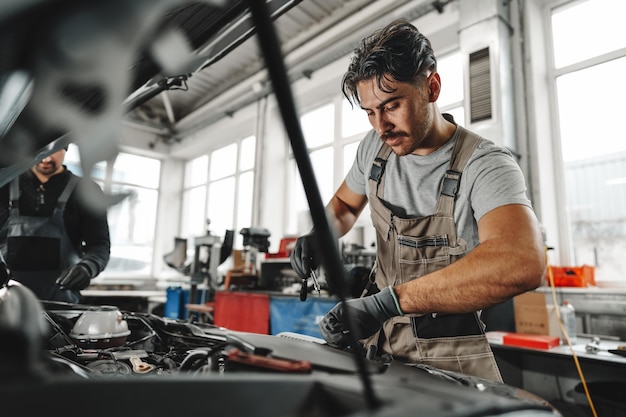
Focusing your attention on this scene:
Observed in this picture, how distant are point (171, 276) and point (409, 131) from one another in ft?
23.2

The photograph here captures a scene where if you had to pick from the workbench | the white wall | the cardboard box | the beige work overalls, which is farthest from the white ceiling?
the workbench

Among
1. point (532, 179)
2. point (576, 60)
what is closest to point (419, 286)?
point (532, 179)

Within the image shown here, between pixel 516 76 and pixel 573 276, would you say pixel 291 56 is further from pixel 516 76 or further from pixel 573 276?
pixel 573 276

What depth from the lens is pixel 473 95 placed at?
3225 mm

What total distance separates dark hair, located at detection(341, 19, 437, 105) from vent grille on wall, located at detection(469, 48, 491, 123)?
7.24 ft

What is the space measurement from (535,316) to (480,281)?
1929 mm

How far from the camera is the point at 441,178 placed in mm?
1166

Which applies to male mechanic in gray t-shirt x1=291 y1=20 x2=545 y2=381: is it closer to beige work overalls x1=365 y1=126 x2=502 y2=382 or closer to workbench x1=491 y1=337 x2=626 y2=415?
beige work overalls x1=365 y1=126 x2=502 y2=382

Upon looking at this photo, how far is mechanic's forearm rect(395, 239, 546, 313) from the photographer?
0.87 m

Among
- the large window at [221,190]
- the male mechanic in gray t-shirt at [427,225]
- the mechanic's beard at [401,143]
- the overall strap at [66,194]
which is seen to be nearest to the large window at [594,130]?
the male mechanic in gray t-shirt at [427,225]

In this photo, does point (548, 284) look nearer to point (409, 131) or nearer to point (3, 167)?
point (409, 131)

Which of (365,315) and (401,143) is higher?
(401,143)

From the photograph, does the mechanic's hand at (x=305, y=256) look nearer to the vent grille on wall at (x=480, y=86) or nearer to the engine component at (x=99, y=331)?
the engine component at (x=99, y=331)

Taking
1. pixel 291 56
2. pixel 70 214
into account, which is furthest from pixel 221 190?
pixel 70 214
